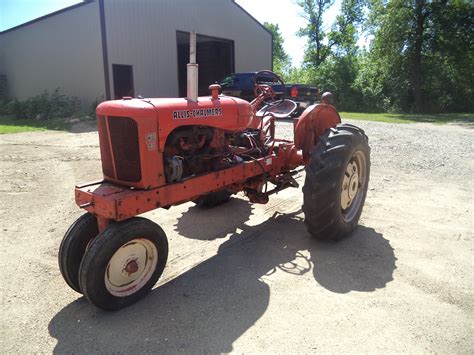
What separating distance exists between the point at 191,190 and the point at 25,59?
20157 millimetres

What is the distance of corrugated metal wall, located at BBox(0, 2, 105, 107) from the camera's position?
15734mm

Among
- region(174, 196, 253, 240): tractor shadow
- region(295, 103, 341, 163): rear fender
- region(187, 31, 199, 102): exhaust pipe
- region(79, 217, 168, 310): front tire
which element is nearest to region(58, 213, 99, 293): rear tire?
region(79, 217, 168, 310): front tire

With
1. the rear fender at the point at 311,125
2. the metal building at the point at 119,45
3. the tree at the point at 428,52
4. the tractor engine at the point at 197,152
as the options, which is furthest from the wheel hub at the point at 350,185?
the tree at the point at 428,52

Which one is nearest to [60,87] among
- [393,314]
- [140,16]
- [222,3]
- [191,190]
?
[140,16]

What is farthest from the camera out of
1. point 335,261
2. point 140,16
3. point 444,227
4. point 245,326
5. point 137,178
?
point 140,16

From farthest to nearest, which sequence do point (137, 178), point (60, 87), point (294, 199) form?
point (60, 87), point (294, 199), point (137, 178)

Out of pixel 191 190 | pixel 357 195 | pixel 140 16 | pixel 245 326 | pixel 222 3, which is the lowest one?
pixel 245 326

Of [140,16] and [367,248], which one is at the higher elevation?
[140,16]

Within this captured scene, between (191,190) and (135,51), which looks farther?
(135,51)

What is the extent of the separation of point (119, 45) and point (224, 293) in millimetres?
14886

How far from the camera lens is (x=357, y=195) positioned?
4375mm

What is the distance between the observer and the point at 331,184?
355 centimetres

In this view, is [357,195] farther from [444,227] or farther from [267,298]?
[267,298]

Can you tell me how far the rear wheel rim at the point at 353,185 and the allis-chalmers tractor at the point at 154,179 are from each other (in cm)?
5
